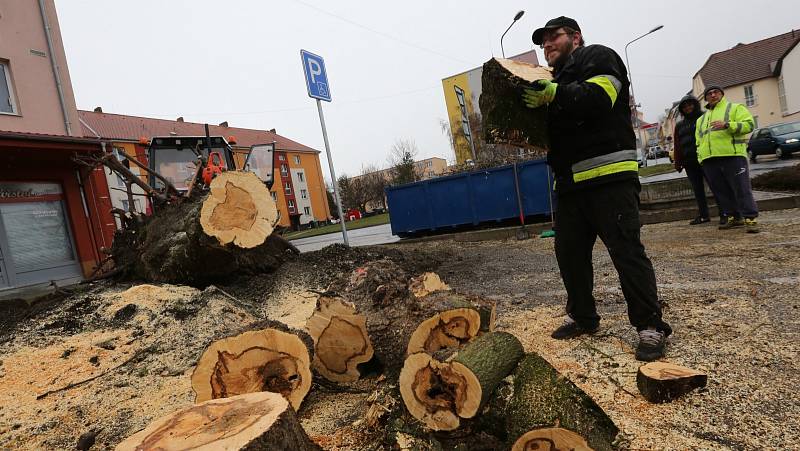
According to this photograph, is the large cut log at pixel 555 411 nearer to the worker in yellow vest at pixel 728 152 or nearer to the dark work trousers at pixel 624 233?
the dark work trousers at pixel 624 233

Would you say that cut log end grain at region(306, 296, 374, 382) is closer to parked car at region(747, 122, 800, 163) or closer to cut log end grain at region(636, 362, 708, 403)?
cut log end grain at region(636, 362, 708, 403)

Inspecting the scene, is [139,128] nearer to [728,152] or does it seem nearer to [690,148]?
[690,148]

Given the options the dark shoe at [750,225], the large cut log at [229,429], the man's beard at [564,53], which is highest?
the man's beard at [564,53]

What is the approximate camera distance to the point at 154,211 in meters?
5.86

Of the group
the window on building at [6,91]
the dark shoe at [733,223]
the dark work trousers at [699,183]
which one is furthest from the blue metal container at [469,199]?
the window on building at [6,91]

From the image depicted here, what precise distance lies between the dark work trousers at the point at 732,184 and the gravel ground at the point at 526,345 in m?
0.39

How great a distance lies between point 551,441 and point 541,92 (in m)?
1.67

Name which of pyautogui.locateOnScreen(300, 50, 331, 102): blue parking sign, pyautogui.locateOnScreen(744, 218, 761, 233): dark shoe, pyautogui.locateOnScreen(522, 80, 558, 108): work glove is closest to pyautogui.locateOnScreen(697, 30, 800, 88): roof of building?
Result: pyautogui.locateOnScreen(744, 218, 761, 233): dark shoe

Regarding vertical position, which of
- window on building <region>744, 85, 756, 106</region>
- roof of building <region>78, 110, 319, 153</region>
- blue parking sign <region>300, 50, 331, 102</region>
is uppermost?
roof of building <region>78, 110, 319, 153</region>

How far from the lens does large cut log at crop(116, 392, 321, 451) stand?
4.07 feet

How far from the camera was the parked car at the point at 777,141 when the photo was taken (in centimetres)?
1713

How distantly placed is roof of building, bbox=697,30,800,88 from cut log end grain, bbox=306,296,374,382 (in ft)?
156

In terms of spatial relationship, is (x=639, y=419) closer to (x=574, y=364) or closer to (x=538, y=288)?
(x=574, y=364)

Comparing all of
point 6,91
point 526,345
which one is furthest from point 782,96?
point 6,91
